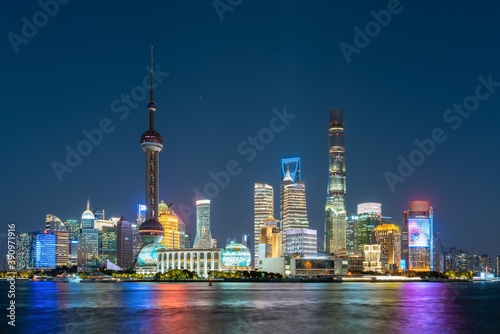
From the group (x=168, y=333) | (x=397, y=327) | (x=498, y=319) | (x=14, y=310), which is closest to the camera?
(x=168, y=333)

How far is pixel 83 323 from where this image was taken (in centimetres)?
7150

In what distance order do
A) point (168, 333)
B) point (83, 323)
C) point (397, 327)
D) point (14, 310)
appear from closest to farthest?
1. point (168, 333)
2. point (397, 327)
3. point (83, 323)
4. point (14, 310)

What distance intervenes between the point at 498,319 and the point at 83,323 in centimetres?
5579

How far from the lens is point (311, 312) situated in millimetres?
84812

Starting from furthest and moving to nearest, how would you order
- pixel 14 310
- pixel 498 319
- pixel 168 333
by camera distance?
pixel 14 310 < pixel 498 319 < pixel 168 333

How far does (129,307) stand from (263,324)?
33663 mm

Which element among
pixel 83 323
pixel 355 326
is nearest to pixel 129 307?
pixel 83 323

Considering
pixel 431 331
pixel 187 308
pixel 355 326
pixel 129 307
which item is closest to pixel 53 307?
pixel 129 307

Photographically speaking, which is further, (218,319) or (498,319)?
(498,319)

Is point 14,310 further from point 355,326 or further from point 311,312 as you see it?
point 355,326

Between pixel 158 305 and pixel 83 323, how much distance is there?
1058 inches

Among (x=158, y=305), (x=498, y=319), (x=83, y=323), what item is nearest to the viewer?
(x=83, y=323)

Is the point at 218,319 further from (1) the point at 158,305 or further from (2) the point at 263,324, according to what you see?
(1) the point at 158,305

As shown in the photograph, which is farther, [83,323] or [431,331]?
[83,323]
